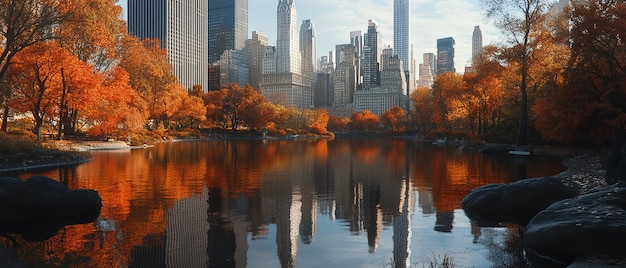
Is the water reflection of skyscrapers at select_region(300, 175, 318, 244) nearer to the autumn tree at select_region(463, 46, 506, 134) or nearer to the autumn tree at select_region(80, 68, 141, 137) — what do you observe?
the autumn tree at select_region(80, 68, 141, 137)

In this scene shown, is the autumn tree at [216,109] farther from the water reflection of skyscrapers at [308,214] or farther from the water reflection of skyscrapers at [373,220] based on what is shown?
the water reflection of skyscrapers at [373,220]

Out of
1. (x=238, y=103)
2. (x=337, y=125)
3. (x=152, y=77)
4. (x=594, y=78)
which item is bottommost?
(x=337, y=125)

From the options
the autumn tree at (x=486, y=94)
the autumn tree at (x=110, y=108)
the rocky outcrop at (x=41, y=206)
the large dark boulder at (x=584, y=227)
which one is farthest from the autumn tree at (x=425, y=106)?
the rocky outcrop at (x=41, y=206)

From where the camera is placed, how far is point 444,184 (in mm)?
18328

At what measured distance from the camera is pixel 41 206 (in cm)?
1120

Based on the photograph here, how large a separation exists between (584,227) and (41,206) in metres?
11.9

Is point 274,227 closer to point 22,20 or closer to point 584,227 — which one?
point 584,227

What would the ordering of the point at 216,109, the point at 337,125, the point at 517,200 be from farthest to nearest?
the point at 337,125 → the point at 216,109 → the point at 517,200

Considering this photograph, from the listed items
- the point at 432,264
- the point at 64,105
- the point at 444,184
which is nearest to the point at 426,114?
the point at 64,105

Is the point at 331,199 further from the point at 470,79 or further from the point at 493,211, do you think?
the point at 470,79

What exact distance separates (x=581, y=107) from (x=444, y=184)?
16.0 meters

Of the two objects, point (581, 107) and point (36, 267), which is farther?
point (581, 107)

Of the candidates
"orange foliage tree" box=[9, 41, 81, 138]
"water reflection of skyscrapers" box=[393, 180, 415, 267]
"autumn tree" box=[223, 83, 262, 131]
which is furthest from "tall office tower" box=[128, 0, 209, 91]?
"water reflection of skyscrapers" box=[393, 180, 415, 267]

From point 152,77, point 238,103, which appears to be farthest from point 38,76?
point 238,103
